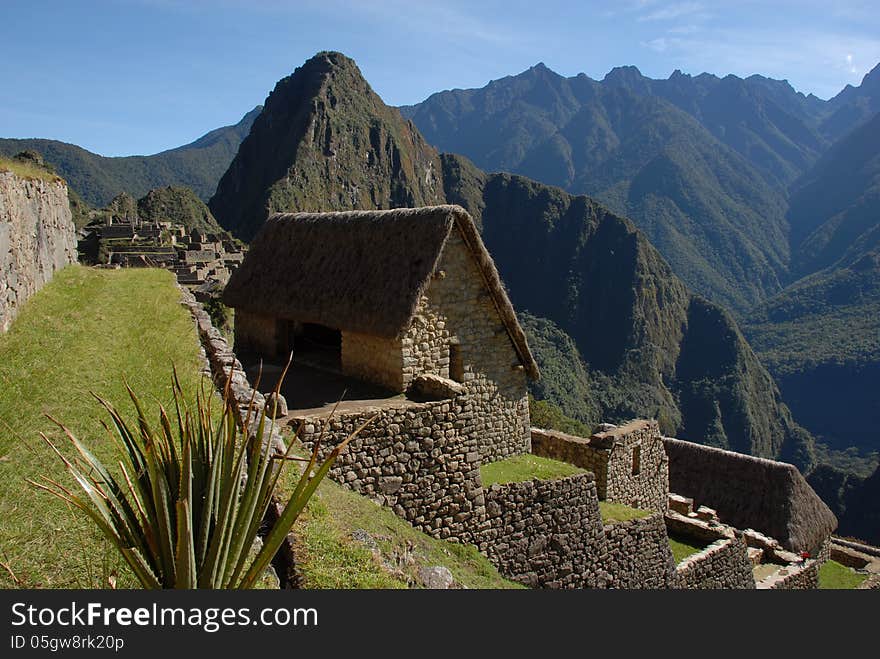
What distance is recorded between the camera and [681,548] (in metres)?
13.1

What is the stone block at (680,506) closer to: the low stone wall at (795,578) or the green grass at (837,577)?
the low stone wall at (795,578)

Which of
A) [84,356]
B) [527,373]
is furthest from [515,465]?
[84,356]

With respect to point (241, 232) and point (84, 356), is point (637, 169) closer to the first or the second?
point (241, 232)

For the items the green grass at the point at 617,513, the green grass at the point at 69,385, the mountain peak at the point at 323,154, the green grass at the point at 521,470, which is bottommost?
the green grass at the point at 617,513

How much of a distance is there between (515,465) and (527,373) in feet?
5.59

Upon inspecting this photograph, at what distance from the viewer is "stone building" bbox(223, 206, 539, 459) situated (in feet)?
32.2

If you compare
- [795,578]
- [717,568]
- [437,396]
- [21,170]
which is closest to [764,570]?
[795,578]

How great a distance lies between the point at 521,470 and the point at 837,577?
1418 centimetres

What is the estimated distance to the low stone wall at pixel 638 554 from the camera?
34.1 ft

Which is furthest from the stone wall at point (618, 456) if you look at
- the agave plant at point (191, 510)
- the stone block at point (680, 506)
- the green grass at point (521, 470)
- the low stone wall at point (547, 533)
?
the agave plant at point (191, 510)

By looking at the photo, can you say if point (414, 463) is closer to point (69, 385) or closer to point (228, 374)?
point (228, 374)

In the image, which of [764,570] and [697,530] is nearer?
[697,530]

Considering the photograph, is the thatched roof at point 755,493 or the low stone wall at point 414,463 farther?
the thatched roof at point 755,493

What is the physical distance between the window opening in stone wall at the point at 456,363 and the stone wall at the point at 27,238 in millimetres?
6277
